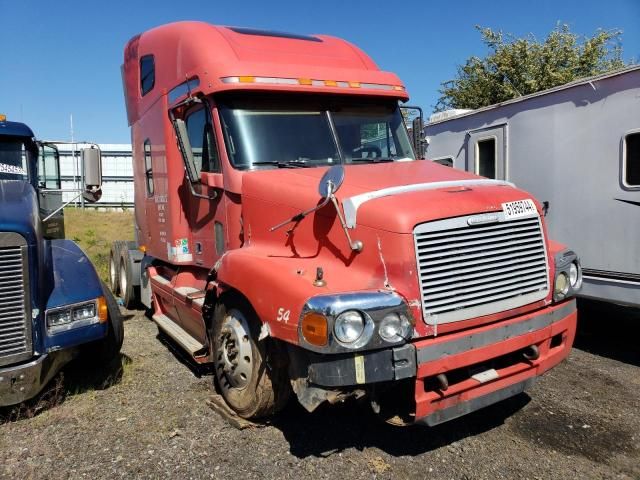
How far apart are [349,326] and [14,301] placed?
2813mm

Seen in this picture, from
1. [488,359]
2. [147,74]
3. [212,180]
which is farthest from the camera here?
[147,74]

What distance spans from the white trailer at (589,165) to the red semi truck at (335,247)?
1.99m

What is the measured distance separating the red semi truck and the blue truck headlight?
2.90ft

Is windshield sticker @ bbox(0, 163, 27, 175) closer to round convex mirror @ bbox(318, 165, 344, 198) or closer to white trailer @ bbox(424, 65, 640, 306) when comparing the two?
round convex mirror @ bbox(318, 165, 344, 198)

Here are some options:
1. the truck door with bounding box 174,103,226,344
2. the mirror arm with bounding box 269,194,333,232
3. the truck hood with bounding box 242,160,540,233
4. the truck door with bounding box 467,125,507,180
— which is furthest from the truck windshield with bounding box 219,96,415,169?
the truck door with bounding box 467,125,507,180

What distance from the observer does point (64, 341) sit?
4402 mm

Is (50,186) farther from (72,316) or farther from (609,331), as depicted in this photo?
(609,331)

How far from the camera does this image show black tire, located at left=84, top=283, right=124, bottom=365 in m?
5.40

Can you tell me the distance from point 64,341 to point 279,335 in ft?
6.91

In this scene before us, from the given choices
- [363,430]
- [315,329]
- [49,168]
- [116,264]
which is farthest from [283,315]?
[116,264]

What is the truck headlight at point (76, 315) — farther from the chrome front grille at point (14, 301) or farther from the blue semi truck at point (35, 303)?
the chrome front grille at point (14, 301)

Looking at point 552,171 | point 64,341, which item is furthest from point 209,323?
point 552,171

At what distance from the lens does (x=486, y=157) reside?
25.2ft

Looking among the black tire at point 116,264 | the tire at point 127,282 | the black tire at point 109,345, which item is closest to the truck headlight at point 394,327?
the black tire at point 109,345
